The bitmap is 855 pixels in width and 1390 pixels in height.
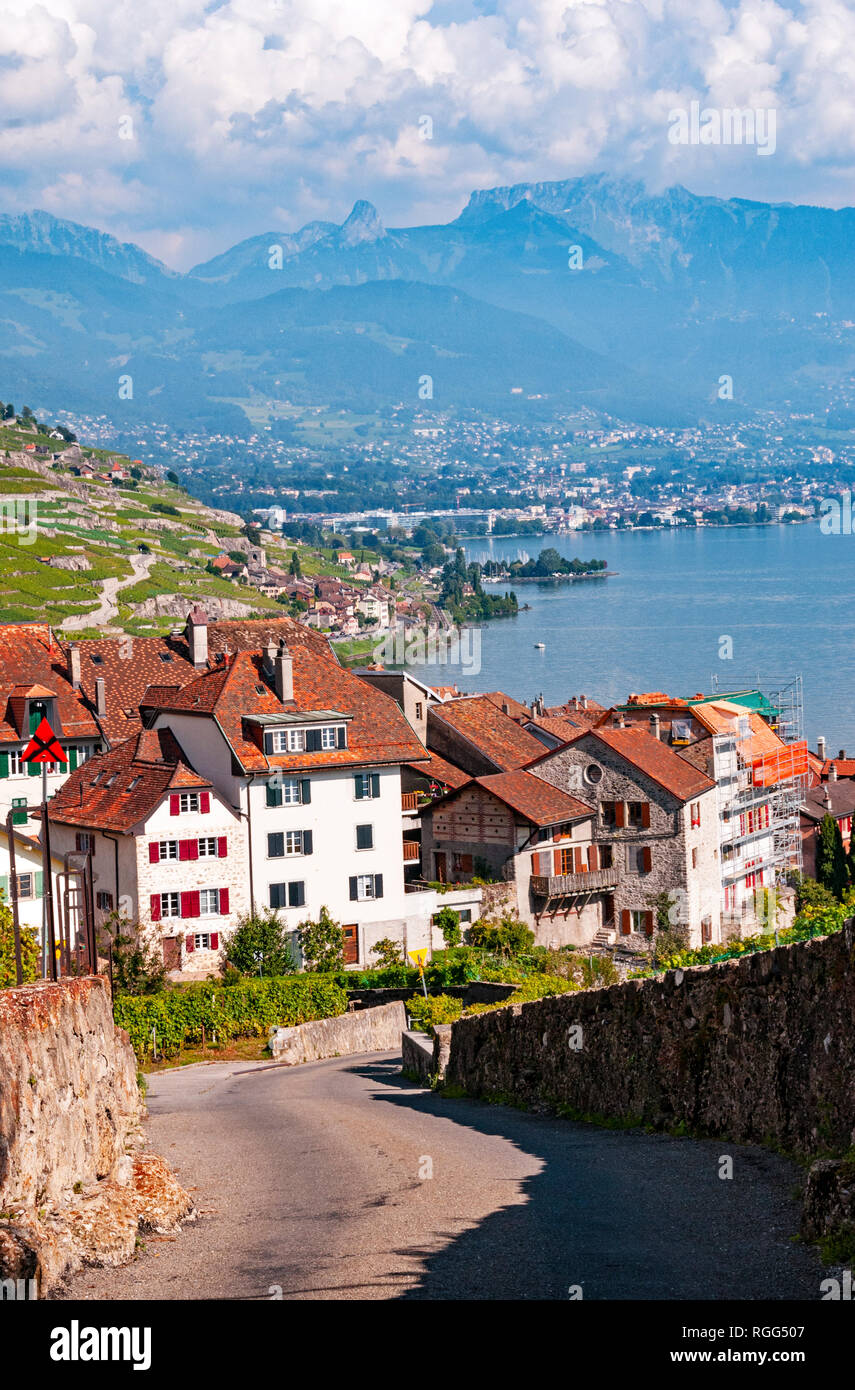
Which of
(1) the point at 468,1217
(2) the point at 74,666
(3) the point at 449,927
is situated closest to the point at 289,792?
(3) the point at 449,927

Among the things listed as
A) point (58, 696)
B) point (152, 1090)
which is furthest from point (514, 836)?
point (152, 1090)

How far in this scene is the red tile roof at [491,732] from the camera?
6531 cm

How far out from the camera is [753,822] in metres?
68.0

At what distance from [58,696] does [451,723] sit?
48.4ft

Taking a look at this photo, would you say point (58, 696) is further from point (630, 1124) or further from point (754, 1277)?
point (754, 1277)

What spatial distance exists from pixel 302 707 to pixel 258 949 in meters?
8.88

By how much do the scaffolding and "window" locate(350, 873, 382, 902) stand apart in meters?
15.0

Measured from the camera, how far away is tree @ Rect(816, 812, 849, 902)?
7619cm

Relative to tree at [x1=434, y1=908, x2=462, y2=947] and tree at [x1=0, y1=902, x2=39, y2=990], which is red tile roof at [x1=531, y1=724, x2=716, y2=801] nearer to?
tree at [x1=434, y1=908, x2=462, y2=947]

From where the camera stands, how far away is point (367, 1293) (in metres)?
12.5

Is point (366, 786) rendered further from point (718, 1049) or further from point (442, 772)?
point (718, 1049)

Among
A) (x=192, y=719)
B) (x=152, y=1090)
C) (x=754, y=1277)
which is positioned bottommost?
(x=152, y=1090)

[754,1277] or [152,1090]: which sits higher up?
[754,1277]
